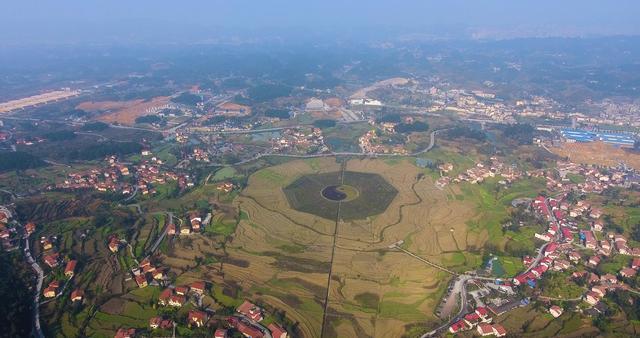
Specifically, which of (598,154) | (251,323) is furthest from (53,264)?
(598,154)

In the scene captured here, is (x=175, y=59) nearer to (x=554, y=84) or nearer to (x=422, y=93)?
(x=422, y=93)

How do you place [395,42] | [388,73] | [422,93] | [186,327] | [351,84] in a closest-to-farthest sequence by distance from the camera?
[186,327], [422,93], [351,84], [388,73], [395,42]

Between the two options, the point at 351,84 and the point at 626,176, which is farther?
the point at 351,84

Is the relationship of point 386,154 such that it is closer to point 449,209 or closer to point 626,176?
point 449,209

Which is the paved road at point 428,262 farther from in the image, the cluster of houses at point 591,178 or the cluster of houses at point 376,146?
the cluster of houses at point 376,146

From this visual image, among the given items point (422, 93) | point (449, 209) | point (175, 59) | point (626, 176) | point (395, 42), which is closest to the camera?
point (449, 209)

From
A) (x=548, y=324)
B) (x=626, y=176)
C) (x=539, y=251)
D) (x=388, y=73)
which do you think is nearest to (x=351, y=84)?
(x=388, y=73)
